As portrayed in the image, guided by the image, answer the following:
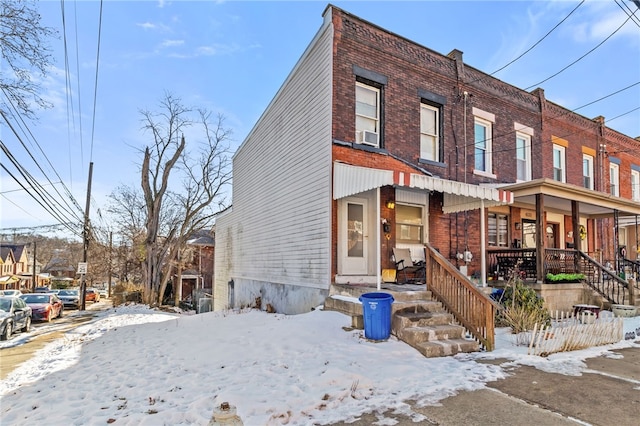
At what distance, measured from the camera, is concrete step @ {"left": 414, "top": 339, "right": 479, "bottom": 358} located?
20.7 feet

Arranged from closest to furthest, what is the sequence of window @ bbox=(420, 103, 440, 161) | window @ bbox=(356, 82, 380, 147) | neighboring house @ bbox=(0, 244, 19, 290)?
window @ bbox=(356, 82, 380, 147) → window @ bbox=(420, 103, 440, 161) → neighboring house @ bbox=(0, 244, 19, 290)

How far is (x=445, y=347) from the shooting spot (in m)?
6.39

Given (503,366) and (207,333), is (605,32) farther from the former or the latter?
(207,333)

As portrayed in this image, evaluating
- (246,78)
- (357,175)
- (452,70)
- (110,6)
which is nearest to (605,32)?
(452,70)

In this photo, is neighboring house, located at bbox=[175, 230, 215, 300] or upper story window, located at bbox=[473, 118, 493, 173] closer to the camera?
upper story window, located at bbox=[473, 118, 493, 173]

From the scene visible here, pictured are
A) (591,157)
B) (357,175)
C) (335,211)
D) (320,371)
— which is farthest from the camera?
(591,157)

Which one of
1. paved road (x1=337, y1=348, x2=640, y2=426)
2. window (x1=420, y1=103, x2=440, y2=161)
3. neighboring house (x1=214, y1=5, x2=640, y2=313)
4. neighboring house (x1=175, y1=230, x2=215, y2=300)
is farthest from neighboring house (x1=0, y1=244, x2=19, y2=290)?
paved road (x1=337, y1=348, x2=640, y2=426)

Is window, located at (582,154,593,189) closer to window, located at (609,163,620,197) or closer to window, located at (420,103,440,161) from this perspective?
window, located at (609,163,620,197)

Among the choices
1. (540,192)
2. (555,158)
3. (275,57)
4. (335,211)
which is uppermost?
(275,57)

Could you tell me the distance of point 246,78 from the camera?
52.3ft

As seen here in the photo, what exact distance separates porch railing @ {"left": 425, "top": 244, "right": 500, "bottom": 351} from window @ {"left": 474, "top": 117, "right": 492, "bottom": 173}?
6.67 meters

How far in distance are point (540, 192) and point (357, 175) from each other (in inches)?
230

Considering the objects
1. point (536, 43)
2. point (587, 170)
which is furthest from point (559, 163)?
point (536, 43)

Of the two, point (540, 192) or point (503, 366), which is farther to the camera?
point (540, 192)
